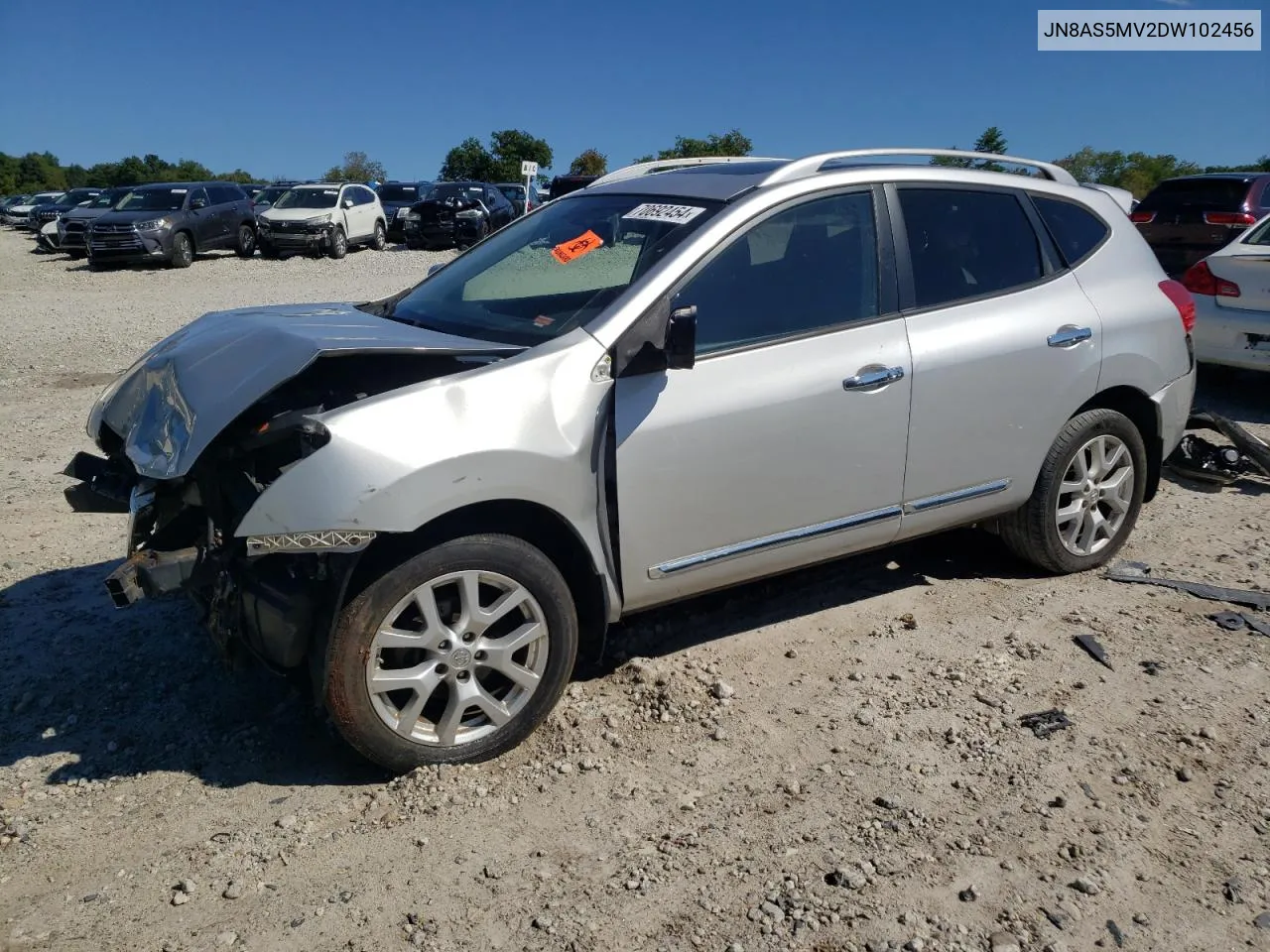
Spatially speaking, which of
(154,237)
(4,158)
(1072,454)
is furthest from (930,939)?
(4,158)

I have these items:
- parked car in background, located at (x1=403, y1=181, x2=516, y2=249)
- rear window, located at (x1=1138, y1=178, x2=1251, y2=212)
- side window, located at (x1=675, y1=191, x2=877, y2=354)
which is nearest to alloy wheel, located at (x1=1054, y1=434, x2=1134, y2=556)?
side window, located at (x1=675, y1=191, x2=877, y2=354)

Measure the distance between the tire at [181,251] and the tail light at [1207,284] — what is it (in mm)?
19617

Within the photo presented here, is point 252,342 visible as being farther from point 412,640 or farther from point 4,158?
point 4,158

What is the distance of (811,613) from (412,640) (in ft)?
6.49

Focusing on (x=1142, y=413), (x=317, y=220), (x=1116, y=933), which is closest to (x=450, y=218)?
(x=317, y=220)

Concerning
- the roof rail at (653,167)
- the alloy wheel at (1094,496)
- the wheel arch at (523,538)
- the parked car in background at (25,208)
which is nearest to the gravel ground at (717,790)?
the alloy wheel at (1094,496)

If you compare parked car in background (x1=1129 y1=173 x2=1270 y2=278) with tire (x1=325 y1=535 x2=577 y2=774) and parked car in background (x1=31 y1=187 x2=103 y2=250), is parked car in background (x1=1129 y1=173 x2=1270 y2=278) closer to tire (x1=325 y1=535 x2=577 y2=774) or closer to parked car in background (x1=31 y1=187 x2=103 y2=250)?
tire (x1=325 y1=535 x2=577 y2=774)

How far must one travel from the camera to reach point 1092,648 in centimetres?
421

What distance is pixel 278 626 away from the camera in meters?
3.12

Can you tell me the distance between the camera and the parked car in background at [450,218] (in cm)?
2566

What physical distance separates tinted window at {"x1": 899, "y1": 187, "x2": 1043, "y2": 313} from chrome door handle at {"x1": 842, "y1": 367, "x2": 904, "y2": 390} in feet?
1.19

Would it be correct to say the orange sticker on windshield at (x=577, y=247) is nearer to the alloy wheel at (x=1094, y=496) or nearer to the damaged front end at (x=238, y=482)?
the damaged front end at (x=238, y=482)

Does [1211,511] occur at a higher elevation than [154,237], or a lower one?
lower

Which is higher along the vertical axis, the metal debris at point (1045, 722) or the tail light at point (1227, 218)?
the tail light at point (1227, 218)
